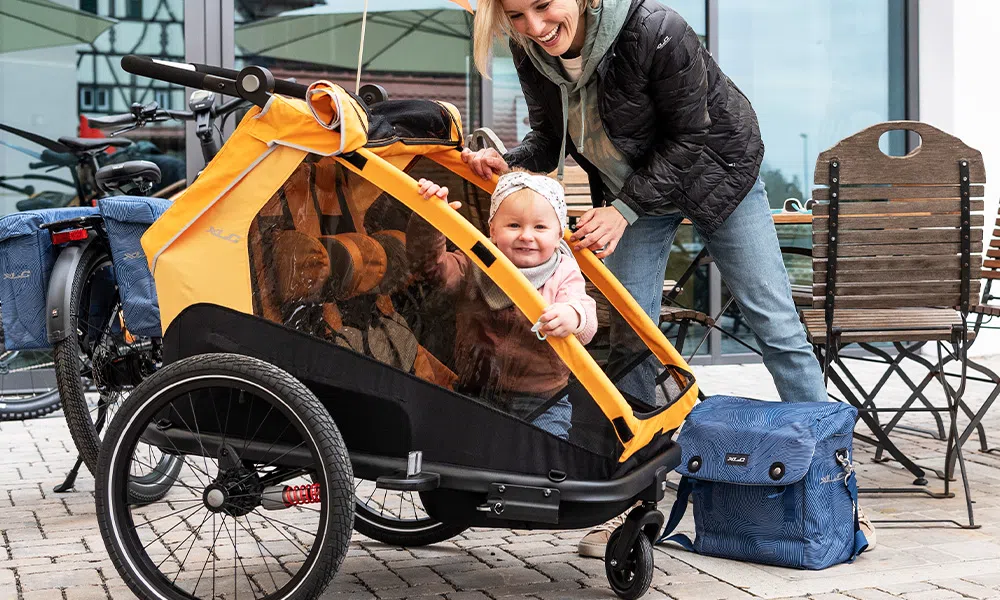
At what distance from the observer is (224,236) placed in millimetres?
2592

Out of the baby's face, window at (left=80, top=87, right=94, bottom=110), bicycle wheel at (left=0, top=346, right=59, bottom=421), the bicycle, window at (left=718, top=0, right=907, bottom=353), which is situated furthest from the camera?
window at (left=718, top=0, right=907, bottom=353)

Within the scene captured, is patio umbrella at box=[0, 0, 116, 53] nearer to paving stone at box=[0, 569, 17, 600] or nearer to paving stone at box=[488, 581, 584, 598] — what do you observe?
paving stone at box=[0, 569, 17, 600]

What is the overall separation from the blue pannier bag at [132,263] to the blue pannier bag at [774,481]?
68.0 inches

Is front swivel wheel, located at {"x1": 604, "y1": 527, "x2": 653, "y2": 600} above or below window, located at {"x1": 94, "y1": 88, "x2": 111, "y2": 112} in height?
below

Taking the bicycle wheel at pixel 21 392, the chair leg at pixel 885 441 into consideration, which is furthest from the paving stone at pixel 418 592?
the bicycle wheel at pixel 21 392

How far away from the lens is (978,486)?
401 cm

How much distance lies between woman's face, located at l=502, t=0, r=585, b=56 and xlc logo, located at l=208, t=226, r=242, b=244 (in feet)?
2.88

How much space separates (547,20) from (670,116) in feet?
1.43

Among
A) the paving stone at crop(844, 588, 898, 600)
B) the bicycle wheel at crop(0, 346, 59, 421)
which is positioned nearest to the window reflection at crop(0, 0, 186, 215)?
the bicycle wheel at crop(0, 346, 59, 421)

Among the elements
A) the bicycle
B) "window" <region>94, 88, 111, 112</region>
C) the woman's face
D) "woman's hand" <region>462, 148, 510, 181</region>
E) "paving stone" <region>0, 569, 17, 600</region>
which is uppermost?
"window" <region>94, 88, 111, 112</region>

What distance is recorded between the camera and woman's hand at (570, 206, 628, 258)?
2.86m

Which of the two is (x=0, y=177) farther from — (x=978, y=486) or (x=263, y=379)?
(x=978, y=486)

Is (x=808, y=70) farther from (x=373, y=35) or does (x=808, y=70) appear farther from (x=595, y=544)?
(x=595, y=544)

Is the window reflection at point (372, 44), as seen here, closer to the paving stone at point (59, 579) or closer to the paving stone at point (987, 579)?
the paving stone at point (59, 579)
